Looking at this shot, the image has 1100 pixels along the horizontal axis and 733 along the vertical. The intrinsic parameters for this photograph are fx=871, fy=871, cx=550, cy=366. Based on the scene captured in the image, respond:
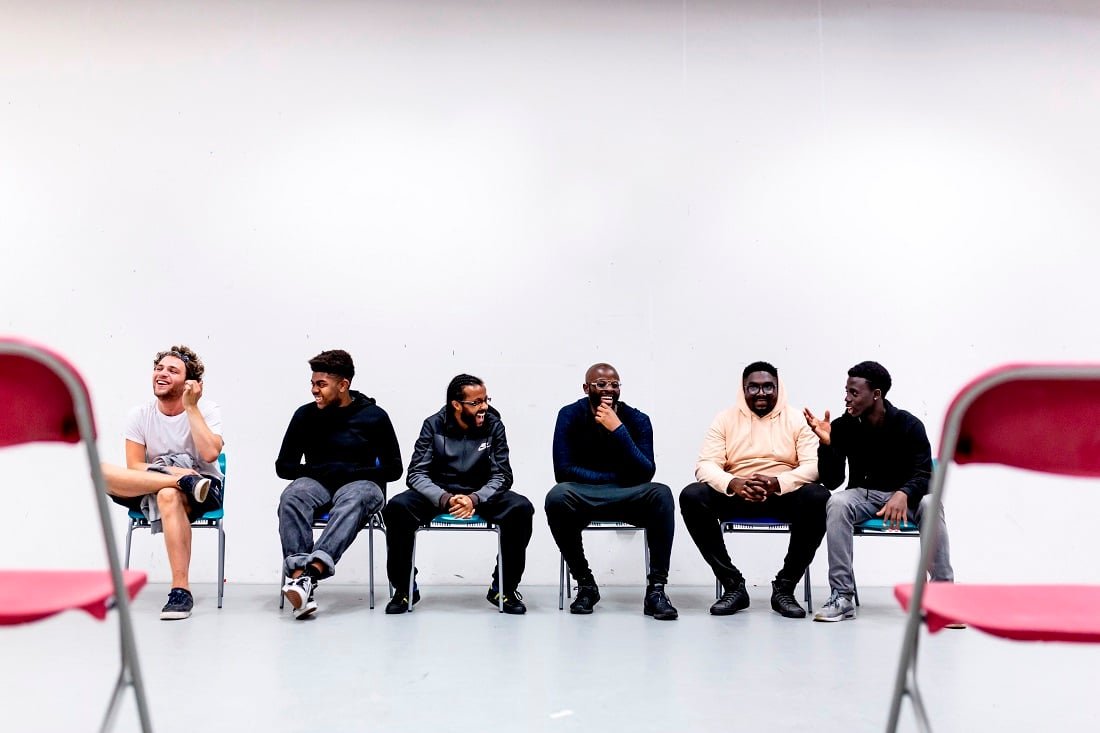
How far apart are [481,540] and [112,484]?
71.5 inches

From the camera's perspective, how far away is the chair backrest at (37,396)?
1.15m

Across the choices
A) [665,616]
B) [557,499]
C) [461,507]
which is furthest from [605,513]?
[461,507]

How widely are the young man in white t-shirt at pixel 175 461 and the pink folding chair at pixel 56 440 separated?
7.56 feet

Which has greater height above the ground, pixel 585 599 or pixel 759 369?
pixel 759 369

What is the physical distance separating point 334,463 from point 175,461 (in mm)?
666

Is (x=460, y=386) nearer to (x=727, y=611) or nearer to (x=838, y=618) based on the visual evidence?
(x=727, y=611)

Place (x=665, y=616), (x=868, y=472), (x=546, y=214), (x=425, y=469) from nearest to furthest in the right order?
(x=665, y=616) < (x=868, y=472) < (x=425, y=469) < (x=546, y=214)

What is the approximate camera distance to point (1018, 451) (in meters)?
1.26

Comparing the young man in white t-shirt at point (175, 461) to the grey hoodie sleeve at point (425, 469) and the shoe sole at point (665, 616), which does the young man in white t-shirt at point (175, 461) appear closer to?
the grey hoodie sleeve at point (425, 469)

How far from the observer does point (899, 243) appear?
15.9 feet

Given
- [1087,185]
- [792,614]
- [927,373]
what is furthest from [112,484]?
[1087,185]

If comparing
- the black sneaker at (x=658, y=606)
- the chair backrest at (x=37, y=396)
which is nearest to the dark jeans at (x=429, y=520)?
the black sneaker at (x=658, y=606)

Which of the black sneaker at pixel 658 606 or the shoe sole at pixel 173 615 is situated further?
the black sneaker at pixel 658 606

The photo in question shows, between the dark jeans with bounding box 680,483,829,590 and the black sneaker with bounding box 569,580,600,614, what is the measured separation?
0.51 metres
